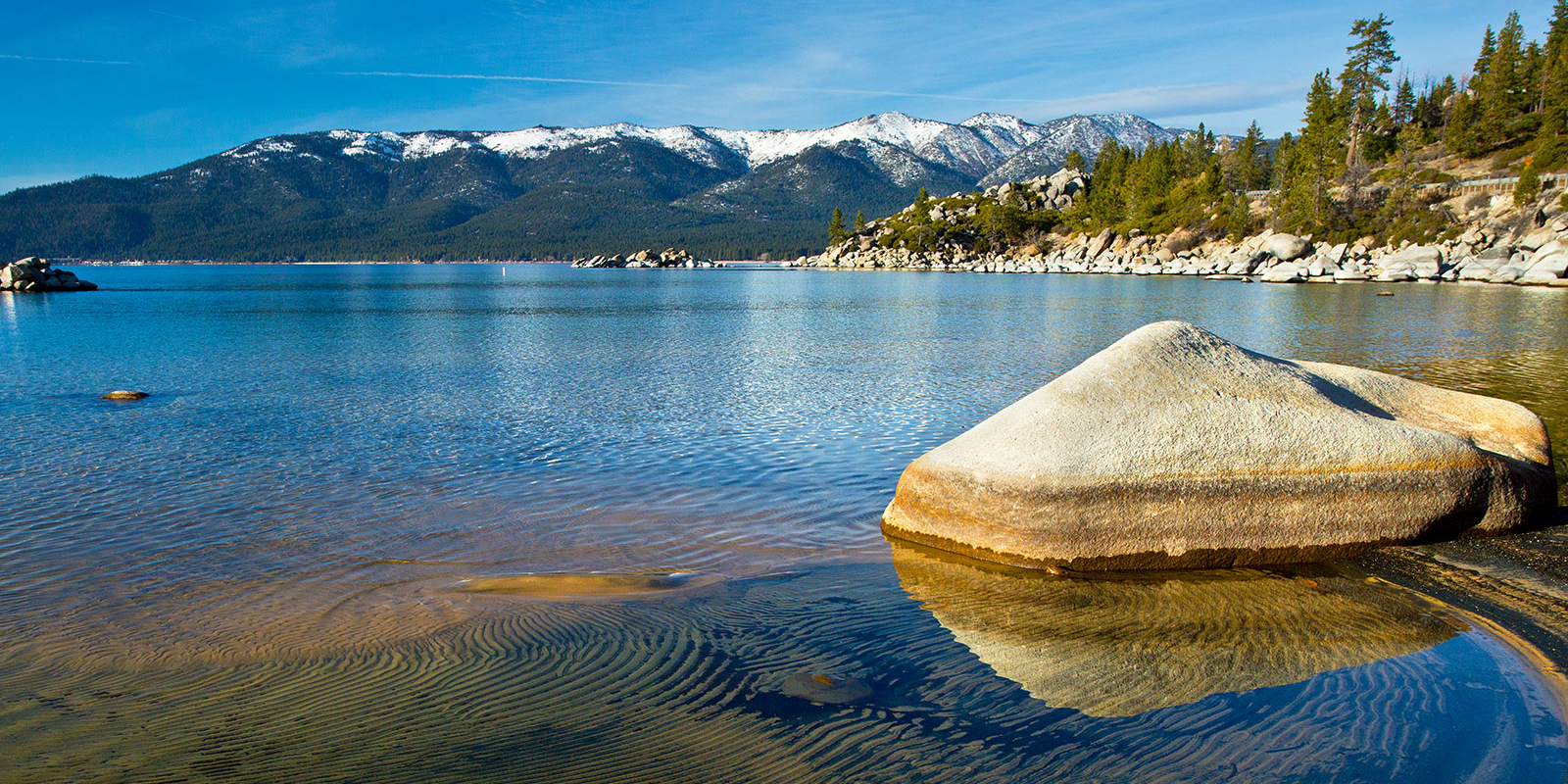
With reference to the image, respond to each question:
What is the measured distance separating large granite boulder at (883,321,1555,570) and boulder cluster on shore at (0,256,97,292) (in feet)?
352

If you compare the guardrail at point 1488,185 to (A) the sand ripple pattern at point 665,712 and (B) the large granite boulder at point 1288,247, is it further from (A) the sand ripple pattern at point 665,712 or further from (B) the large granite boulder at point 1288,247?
(A) the sand ripple pattern at point 665,712

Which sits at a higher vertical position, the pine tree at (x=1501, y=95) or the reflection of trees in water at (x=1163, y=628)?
the pine tree at (x=1501, y=95)

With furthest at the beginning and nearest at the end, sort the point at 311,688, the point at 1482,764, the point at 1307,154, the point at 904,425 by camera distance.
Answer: the point at 1307,154
the point at 904,425
the point at 311,688
the point at 1482,764

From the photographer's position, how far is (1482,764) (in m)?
5.17

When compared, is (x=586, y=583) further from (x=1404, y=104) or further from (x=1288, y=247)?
(x=1404, y=104)

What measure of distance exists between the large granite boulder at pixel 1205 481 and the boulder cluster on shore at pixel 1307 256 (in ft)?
214

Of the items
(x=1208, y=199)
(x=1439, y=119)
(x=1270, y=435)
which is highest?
(x=1439, y=119)

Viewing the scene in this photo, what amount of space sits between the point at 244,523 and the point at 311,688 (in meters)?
5.20

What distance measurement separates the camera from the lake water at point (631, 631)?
5.39m

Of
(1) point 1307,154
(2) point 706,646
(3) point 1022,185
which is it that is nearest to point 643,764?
(2) point 706,646

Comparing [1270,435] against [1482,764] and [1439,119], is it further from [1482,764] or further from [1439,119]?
[1439,119]

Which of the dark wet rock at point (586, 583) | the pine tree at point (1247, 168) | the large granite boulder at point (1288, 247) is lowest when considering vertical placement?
the dark wet rock at point (586, 583)

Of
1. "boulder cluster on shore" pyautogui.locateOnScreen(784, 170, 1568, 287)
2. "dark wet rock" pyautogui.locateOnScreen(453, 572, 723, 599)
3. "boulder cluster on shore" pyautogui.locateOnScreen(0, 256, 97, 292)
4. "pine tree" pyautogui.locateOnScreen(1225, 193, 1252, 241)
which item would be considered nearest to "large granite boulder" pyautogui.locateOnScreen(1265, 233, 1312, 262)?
"boulder cluster on shore" pyautogui.locateOnScreen(784, 170, 1568, 287)

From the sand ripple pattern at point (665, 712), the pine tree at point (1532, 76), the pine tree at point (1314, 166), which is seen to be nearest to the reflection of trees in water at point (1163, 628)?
the sand ripple pattern at point (665, 712)
